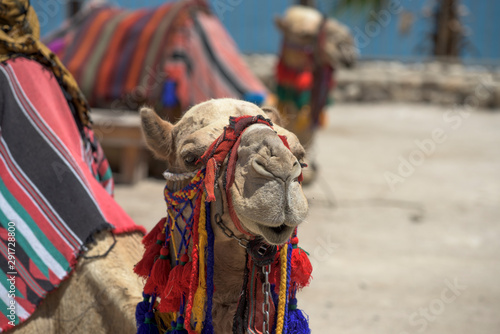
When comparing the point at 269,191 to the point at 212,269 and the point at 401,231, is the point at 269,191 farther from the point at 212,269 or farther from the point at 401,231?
the point at 401,231

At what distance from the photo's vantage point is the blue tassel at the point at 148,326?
A: 2.16m

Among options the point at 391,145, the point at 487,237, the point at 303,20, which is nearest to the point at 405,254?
the point at 487,237

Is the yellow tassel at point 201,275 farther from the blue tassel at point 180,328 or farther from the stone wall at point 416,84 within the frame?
the stone wall at point 416,84

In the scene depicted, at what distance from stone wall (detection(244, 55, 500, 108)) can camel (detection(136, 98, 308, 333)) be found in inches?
528

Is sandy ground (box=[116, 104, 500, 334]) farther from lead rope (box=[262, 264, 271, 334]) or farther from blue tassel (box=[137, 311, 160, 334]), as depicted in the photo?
blue tassel (box=[137, 311, 160, 334])

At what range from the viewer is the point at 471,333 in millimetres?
4406

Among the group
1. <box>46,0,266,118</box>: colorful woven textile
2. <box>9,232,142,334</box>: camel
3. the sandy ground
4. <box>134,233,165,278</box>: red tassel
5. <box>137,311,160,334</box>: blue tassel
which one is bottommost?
the sandy ground

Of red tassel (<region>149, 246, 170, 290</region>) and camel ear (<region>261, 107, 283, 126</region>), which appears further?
camel ear (<region>261, 107, 283, 126</region>)

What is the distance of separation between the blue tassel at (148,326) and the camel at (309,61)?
17.8 feet

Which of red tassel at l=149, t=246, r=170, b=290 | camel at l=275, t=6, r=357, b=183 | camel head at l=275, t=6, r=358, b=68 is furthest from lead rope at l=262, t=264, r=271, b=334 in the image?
camel head at l=275, t=6, r=358, b=68

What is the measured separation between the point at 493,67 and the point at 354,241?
12645 millimetres

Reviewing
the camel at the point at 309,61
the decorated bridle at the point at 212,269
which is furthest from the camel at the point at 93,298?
the camel at the point at 309,61

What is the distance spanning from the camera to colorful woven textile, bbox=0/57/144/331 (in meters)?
2.54
